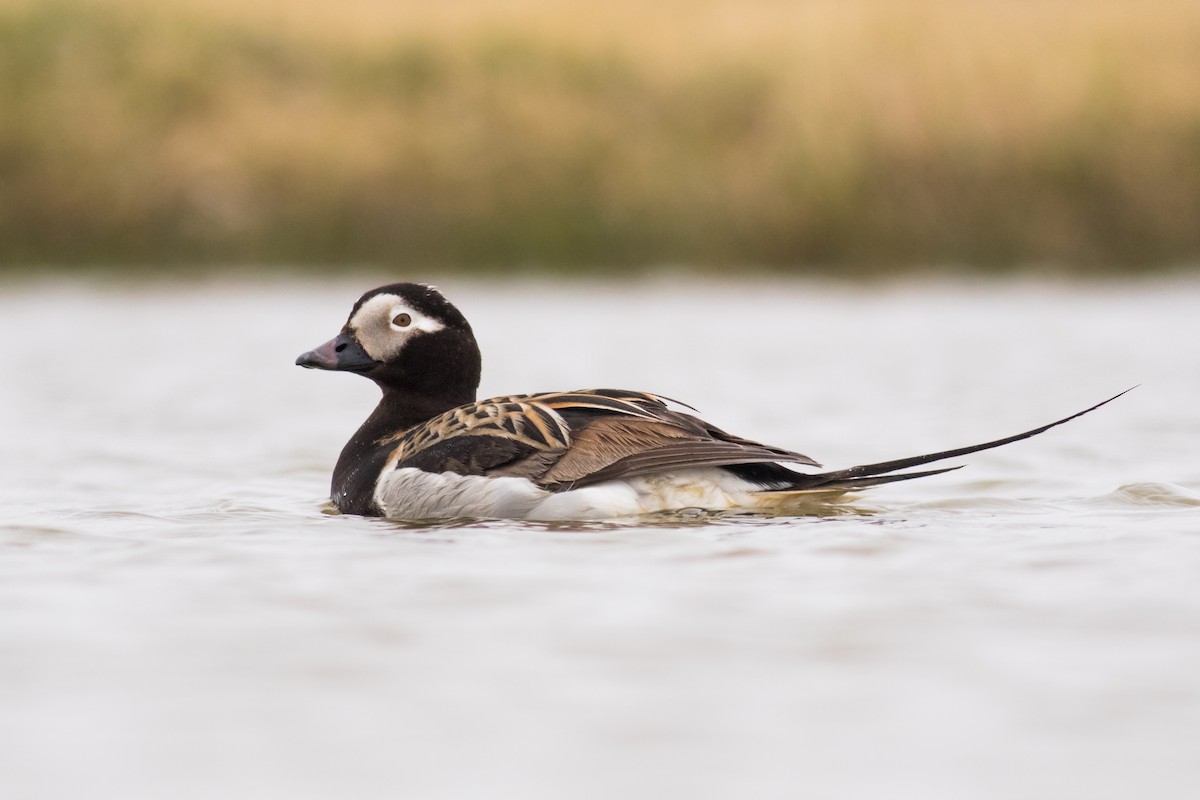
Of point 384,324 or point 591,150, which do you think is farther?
point 591,150

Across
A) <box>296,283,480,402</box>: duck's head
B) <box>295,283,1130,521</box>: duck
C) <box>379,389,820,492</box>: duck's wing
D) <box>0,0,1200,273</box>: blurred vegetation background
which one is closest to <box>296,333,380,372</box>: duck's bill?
<box>296,283,480,402</box>: duck's head

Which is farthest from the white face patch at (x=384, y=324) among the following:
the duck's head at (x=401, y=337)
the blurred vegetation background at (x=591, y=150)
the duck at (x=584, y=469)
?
the blurred vegetation background at (x=591, y=150)

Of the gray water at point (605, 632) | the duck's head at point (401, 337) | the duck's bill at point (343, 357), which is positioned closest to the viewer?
the gray water at point (605, 632)

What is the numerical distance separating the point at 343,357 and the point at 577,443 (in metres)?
1.18

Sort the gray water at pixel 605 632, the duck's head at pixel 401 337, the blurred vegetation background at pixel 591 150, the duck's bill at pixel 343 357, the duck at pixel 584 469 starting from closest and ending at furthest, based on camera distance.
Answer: the gray water at pixel 605 632 → the duck at pixel 584 469 → the duck's bill at pixel 343 357 → the duck's head at pixel 401 337 → the blurred vegetation background at pixel 591 150

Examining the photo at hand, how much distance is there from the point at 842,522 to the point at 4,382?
20.0 feet

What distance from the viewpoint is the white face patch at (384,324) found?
6.40 m

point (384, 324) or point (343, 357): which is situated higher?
point (384, 324)

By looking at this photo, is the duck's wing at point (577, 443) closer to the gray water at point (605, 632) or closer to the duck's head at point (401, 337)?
the gray water at point (605, 632)

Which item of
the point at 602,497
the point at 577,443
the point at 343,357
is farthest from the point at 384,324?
Answer: the point at 602,497

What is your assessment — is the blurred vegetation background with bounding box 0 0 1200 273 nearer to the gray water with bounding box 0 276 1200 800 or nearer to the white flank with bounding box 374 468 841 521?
the gray water with bounding box 0 276 1200 800

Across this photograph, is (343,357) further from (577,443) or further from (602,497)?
(602,497)

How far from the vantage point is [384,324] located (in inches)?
252

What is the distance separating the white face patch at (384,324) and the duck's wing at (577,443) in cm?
66
